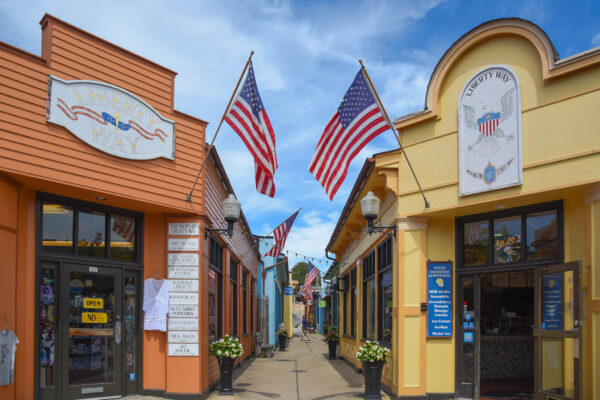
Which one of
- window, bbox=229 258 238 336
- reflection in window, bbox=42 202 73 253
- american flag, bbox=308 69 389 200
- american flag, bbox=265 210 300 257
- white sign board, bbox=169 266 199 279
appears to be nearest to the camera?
reflection in window, bbox=42 202 73 253

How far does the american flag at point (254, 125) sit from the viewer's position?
9180 mm

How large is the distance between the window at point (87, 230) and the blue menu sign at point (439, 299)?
16.6 feet

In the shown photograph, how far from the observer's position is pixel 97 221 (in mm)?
9117

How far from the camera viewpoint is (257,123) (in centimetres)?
943

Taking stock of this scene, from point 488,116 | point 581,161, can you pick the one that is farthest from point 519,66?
point 581,161

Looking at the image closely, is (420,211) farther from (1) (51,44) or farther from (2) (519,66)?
(1) (51,44)

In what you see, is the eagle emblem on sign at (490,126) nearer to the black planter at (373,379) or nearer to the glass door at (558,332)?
the glass door at (558,332)

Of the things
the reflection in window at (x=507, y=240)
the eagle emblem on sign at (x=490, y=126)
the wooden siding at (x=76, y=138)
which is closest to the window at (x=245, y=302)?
the wooden siding at (x=76, y=138)

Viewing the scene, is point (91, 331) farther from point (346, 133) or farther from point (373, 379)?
point (346, 133)

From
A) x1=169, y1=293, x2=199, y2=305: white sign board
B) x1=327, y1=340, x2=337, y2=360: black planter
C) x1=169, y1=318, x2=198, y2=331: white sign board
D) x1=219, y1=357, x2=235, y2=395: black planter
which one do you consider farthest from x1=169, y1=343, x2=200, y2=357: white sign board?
x1=327, y1=340, x2=337, y2=360: black planter

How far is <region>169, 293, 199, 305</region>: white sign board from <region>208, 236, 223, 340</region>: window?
149 centimetres

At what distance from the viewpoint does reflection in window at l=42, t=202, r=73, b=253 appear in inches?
323

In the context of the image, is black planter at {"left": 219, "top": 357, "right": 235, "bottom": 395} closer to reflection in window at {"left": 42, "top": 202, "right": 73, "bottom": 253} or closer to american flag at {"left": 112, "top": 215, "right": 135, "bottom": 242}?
american flag at {"left": 112, "top": 215, "right": 135, "bottom": 242}

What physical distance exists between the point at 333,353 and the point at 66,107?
47.1 ft
